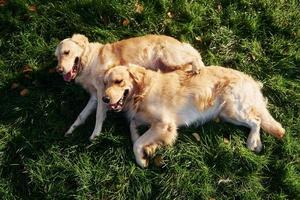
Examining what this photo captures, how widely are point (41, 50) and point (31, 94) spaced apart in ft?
2.30

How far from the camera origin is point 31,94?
6.95 m

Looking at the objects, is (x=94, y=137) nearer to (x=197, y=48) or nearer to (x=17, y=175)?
(x=17, y=175)

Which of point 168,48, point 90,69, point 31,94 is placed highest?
point 168,48

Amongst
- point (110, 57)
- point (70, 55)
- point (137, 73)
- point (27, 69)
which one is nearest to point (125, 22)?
point (110, 57)

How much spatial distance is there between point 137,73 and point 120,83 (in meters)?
0.25

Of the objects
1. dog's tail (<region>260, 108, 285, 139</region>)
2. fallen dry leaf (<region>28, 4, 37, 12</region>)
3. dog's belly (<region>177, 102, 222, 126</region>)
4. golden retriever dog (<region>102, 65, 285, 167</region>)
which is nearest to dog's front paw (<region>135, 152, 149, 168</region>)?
golden retriever dog (<region>102, 65, 285, 167</region>)

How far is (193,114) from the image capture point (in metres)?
6.50

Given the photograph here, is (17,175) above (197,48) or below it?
below

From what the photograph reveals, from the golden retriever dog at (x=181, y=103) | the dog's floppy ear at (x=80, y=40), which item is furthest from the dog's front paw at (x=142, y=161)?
the dog's floppy ear at (x=80, y=40)

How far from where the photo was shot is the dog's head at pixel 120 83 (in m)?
6.17

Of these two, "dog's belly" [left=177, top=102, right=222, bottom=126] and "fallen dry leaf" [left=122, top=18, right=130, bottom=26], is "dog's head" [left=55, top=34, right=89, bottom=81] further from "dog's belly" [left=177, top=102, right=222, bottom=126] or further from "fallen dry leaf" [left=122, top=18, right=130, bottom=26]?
"dog's belly" [left=177, top=102, right=222, bottom=126]

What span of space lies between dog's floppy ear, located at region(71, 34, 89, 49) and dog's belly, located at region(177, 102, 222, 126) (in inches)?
60.0

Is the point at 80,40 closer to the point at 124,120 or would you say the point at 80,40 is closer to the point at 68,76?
the point at 68,76

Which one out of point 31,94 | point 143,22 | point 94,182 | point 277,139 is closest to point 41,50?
point 31,94
